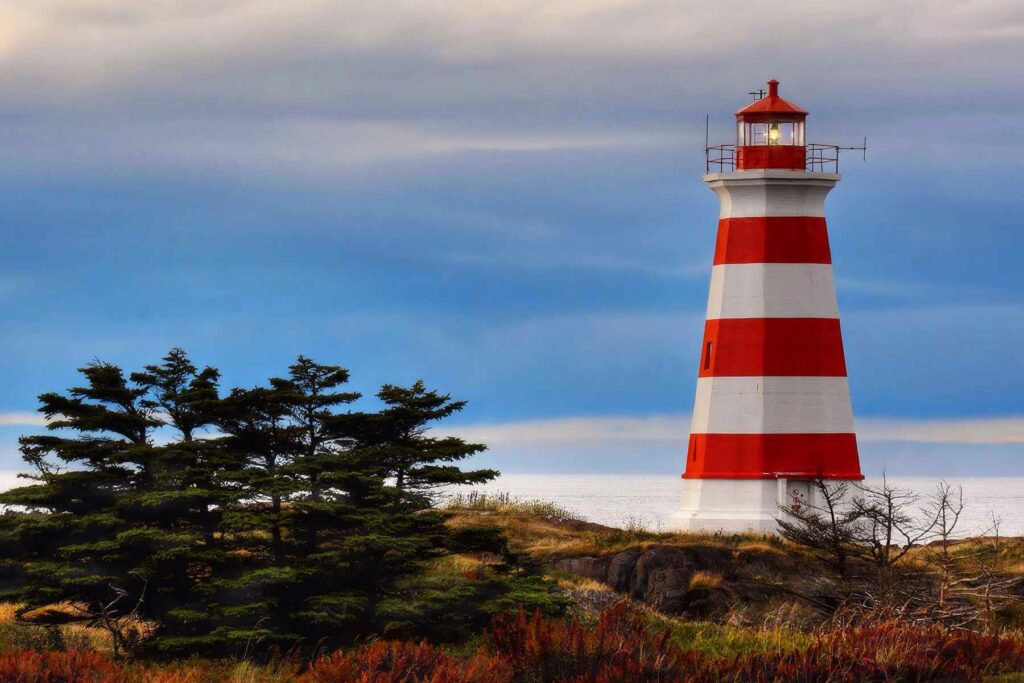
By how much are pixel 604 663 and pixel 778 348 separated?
59.7 ft

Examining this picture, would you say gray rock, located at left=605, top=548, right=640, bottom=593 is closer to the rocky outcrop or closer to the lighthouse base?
the rocky outcrop

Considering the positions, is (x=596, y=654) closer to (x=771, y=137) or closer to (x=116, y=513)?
(x=116, y=513)

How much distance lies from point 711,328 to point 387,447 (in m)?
13.6

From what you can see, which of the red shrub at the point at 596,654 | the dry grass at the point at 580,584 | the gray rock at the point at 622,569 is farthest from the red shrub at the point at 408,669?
the gray rock at the point at 622,569

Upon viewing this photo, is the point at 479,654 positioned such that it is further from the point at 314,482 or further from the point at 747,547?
the point at 747,547

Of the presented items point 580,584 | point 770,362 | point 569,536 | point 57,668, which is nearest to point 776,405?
point 770,362

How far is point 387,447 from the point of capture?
21.8m

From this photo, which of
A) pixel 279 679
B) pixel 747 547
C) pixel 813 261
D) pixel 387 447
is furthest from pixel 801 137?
pixel 279 679

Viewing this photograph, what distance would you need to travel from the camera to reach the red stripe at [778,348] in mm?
33000

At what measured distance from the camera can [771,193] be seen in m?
33.3

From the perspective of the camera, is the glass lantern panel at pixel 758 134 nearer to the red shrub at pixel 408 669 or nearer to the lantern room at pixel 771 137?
the lantern room at pixel 771 137

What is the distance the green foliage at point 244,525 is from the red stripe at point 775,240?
12.6 m

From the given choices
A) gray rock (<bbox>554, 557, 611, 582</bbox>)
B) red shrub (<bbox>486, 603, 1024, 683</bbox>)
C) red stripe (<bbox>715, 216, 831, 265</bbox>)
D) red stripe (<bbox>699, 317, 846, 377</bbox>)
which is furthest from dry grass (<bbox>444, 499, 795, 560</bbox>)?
red shrub (<bbox>486, 603, 1024, 683</bbox>)

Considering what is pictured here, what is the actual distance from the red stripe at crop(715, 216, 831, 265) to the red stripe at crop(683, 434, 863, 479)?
374cm
